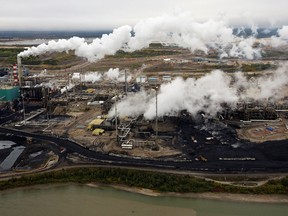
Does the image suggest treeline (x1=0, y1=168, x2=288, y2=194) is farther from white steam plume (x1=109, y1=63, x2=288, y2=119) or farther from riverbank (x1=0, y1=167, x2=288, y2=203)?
white steam plume (x1=109, y1=63, x2=288, y2=119)

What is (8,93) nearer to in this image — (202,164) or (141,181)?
(141,181)

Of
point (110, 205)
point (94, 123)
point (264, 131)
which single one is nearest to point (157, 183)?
point (110, 205)

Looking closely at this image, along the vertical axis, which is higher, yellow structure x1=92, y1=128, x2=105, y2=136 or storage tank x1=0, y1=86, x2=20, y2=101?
storage tank x1=0, y1=86, x2=20, y2=101

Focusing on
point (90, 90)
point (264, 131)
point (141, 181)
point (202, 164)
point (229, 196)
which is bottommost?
point (229, 196)

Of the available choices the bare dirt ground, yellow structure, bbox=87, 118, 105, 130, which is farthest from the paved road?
yellow structure, bbox=87, 118, 105, 130

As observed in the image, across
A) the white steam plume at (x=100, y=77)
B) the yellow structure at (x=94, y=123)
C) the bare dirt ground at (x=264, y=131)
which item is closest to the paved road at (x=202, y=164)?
the bare dirt ground at (x=264, y=131)

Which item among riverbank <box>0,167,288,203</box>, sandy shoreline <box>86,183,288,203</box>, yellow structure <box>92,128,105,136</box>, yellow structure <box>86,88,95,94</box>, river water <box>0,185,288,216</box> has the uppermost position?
yellow structure <box>86,88,95,94</box>

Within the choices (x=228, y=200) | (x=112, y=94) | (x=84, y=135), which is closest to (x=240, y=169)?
(x=228, y=200)
